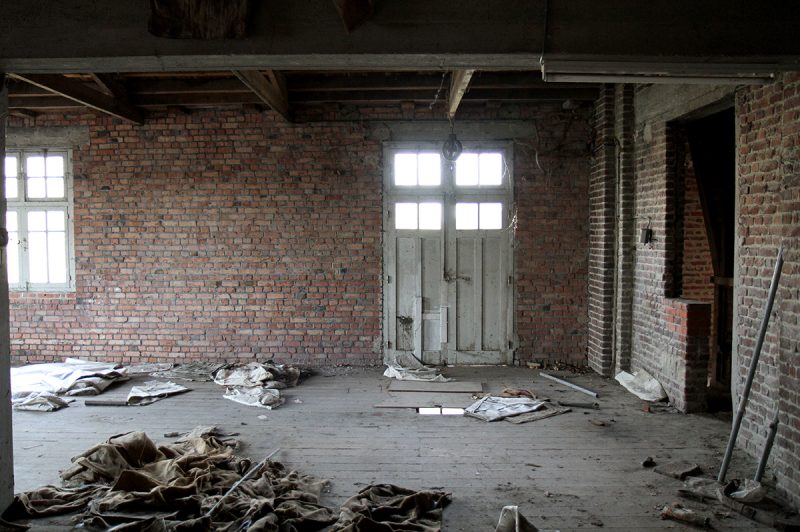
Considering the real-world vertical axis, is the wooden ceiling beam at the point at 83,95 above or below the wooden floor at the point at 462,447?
above

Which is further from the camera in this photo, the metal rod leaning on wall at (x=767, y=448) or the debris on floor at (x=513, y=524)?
the metal rod leaning on wall at (x=767, y=448)

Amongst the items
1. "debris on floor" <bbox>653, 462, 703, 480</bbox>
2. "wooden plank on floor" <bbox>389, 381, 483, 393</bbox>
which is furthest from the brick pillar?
"debris on floor" <bbox>653, 462, 703, 480</bbox>

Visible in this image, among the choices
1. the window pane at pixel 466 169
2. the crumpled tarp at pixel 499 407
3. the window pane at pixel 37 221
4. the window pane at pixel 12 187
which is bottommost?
the crumpled tarp at pixel 499 407

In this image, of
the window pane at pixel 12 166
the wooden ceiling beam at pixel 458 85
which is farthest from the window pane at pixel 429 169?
the window pane at pixel 12 166

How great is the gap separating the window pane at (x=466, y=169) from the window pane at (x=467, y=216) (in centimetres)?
27

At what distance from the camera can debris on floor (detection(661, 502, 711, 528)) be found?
324cm

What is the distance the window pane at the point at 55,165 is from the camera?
7133mm

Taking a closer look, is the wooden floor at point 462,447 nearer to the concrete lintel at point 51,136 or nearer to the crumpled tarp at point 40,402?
the crumpled tarp at point 40,402

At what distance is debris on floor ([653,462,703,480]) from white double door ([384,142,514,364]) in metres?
3.06

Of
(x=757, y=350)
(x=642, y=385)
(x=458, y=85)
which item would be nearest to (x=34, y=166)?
(x=458, y=85)

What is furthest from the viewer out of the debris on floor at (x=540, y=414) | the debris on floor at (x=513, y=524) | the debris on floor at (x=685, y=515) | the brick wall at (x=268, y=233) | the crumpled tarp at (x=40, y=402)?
the brick wall at (x=268, y=233)

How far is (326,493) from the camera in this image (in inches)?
144

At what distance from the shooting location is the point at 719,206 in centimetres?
581

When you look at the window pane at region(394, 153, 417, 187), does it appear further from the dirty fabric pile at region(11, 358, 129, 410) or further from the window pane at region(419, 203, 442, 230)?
the dirty fabric pile at region(11, 358, 129, 410)
